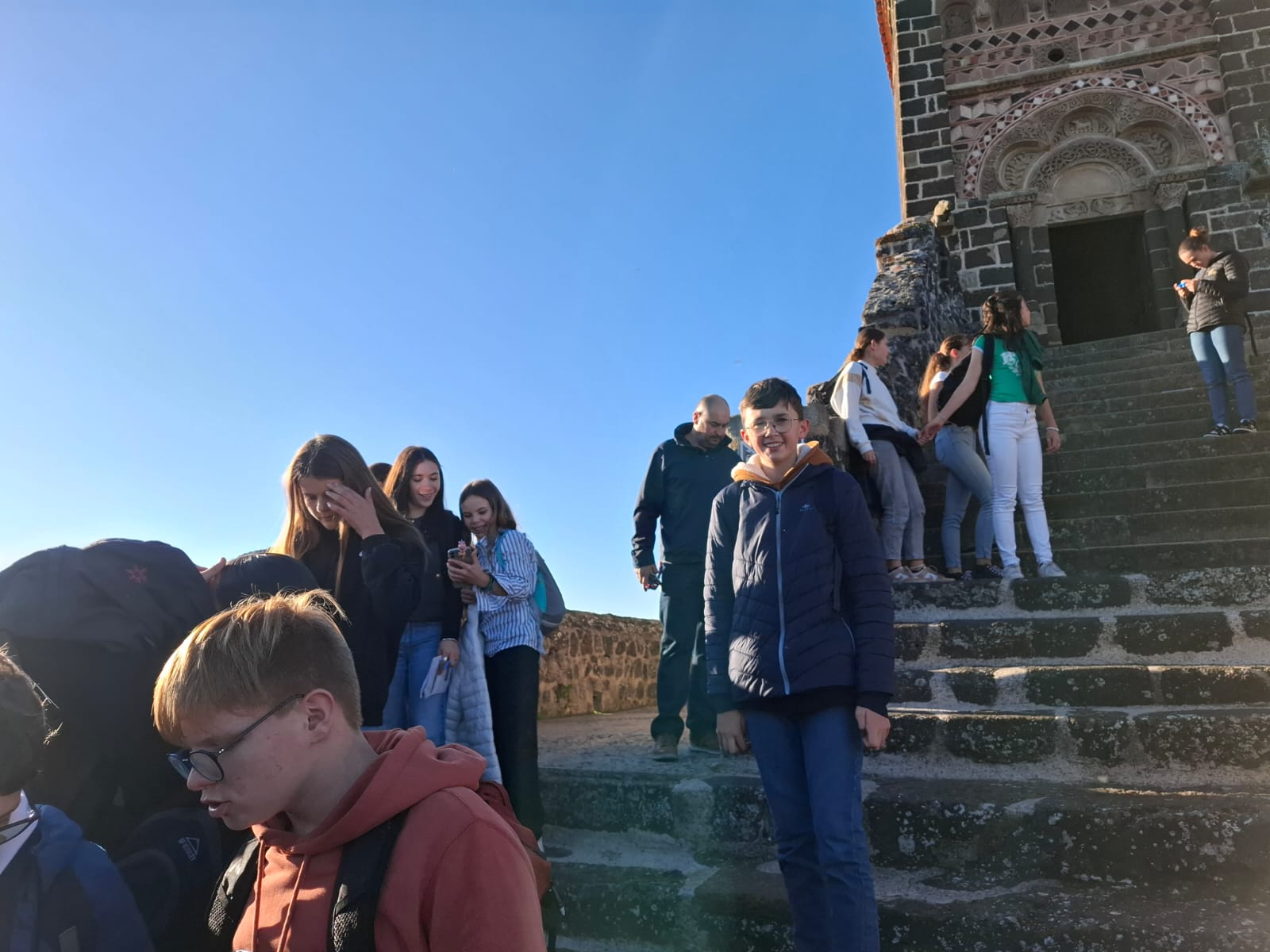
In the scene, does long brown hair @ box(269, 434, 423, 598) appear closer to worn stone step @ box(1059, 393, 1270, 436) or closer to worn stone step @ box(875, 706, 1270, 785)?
worn stone step @ box(875, 706, 1270, 785)

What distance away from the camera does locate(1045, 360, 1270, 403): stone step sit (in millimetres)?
7508

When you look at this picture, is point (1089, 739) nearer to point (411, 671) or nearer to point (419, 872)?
point (411, 671)

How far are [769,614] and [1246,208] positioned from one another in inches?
452

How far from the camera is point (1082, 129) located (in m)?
11.8

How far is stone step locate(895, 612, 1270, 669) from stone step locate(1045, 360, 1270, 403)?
4.11 meters

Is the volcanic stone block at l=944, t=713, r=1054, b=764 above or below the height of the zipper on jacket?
below

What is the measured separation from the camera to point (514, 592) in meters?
3.62

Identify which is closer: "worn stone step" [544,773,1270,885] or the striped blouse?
"worn stone step" [544,773,1270,885]

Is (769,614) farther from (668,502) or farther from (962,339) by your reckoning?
(962,339)

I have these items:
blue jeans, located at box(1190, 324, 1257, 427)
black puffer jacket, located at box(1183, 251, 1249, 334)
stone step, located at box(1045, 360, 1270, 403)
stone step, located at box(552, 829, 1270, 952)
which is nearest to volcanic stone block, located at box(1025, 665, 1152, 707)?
stone step, located at box(552, 829, 1270, 952)

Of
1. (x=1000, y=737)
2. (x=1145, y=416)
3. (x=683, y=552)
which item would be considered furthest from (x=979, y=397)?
(x=1145, y=416)

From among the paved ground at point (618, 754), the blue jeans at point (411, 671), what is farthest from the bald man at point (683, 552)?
the blue jeans at point (411, 671)

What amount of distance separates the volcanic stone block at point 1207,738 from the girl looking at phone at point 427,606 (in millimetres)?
2591

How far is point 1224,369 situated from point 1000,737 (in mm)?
4475
